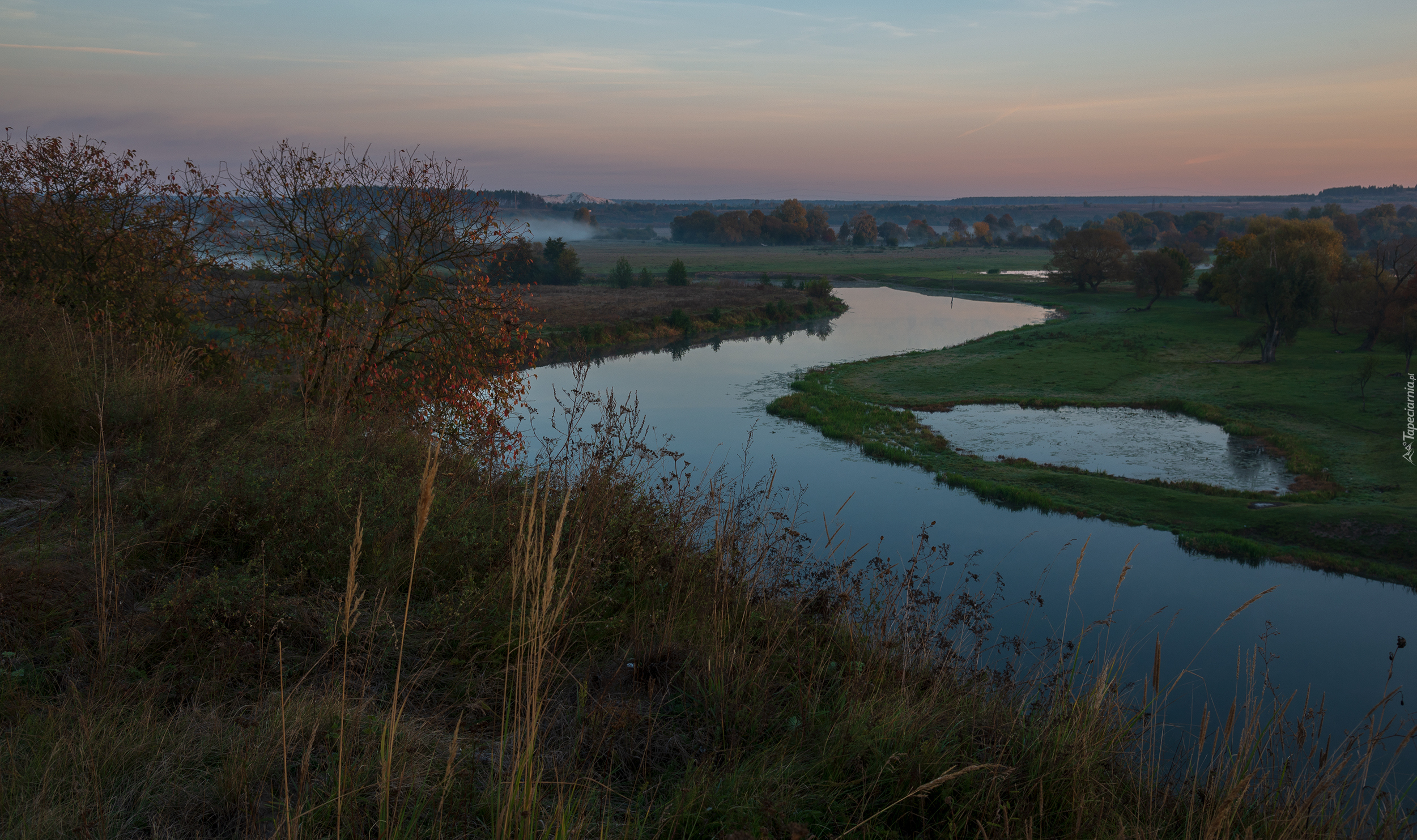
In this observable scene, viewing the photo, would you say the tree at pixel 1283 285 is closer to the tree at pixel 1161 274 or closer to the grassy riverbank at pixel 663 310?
the tree at pixel 1161 274

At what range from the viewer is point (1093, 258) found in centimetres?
7600

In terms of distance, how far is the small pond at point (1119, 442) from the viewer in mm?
22969

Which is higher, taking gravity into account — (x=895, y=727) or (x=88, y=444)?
(x=88, y=444)

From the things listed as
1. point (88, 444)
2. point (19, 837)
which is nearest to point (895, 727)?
point (19, 837)

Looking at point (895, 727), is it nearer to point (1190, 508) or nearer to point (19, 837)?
point (19, 837)

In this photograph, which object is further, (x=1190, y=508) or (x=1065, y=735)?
(x=1190, y=508)

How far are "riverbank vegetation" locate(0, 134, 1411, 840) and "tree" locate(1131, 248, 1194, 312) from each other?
68.2m

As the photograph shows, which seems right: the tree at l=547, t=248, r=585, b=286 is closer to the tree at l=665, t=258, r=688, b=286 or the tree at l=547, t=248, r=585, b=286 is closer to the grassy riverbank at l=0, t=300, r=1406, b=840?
the tree at l=665, t=258, r=688, b=286

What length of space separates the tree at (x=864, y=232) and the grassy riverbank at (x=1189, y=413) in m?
117

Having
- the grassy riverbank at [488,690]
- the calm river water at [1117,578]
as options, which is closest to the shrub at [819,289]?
the calm river water at [1117,578]

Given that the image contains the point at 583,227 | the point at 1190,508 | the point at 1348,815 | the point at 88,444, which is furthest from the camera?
the point at 583,227

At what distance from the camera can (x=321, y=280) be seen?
1206 cm

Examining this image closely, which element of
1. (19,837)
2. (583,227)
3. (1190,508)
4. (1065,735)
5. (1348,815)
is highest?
(583,227)

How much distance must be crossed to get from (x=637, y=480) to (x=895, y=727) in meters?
3.62
